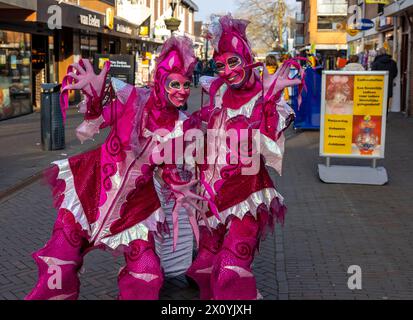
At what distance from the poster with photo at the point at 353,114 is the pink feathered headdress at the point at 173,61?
5376mm

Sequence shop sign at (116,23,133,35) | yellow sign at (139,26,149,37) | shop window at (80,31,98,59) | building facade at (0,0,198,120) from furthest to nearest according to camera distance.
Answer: yellow sign at (139,26,149,37)
shop sign at (116,23,133,35)
shop window at (80,31,98,59)
building facade at (0,0,198,120)

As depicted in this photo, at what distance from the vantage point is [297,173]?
31.9 feet

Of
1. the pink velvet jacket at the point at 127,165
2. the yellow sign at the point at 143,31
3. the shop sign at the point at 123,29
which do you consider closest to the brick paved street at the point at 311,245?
the pink velvet jacket at the point at 127,165

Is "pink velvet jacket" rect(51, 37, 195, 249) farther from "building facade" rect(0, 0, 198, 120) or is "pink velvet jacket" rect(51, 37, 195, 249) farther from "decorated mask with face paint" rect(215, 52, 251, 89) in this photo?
"building facade" rect(0, 0, 198, 120)

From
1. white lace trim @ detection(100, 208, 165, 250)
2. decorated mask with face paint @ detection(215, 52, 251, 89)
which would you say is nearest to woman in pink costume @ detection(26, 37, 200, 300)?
white lace trim @ detection(100, 208, 165, 250)

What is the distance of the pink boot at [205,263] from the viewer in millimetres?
4438

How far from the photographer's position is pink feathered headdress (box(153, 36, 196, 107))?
3.88m

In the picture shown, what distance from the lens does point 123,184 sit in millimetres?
3832

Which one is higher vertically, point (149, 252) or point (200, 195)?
point (200, 195)

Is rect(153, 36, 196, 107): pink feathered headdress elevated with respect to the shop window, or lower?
lower

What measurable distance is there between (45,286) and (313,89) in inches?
466

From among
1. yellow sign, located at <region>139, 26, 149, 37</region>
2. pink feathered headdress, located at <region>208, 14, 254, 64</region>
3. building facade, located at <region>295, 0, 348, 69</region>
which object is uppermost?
building facade, located at <region>295, 0, 348, 69</region>

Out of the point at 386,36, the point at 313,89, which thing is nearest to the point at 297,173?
the point at 313,89

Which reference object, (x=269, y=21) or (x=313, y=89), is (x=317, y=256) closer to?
(x=313, y=89)
